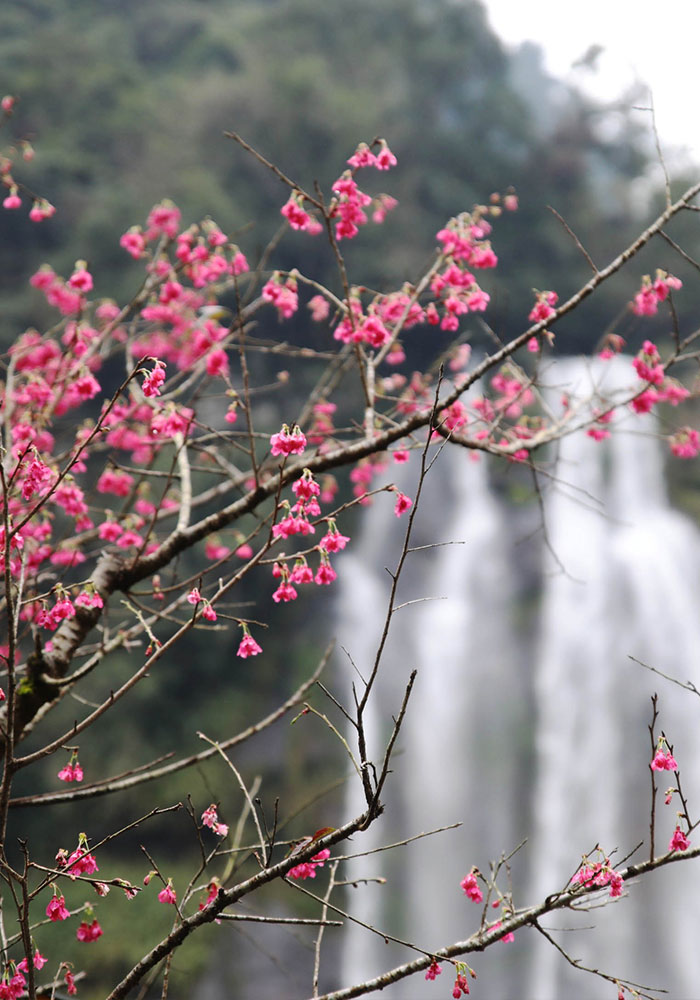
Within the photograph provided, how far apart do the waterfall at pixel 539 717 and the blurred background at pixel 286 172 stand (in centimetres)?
28

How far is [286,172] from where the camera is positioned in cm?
1214

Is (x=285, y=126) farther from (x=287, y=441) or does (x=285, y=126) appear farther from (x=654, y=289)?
(x=287, y=441)

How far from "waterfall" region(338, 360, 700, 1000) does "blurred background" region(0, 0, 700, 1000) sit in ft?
0.93

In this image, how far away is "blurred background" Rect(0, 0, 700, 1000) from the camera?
7676 millimetres

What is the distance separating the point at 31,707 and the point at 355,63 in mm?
14477

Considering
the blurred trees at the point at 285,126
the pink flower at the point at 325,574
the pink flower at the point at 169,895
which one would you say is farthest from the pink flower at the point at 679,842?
the blurred trees at the point at 285,126

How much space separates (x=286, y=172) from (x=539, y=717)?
27.1ft

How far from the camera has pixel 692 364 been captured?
11.4 m

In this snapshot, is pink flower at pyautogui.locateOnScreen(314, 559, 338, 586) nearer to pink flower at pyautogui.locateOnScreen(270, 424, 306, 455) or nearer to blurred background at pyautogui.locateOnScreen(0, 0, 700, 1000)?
pink flower at pyautogui.locateOnScreen(270, 424, 306, 455)

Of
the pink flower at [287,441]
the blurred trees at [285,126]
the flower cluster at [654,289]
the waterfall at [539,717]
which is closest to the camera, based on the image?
the pink flower at [287,441]

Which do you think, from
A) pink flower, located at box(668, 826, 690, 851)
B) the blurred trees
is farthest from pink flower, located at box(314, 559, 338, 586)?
the blurred trees

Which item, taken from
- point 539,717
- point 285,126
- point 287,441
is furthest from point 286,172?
point 287,441

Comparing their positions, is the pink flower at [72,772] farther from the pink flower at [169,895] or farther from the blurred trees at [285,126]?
the blurred trees at [285,126]

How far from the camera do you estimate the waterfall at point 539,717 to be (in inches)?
247
